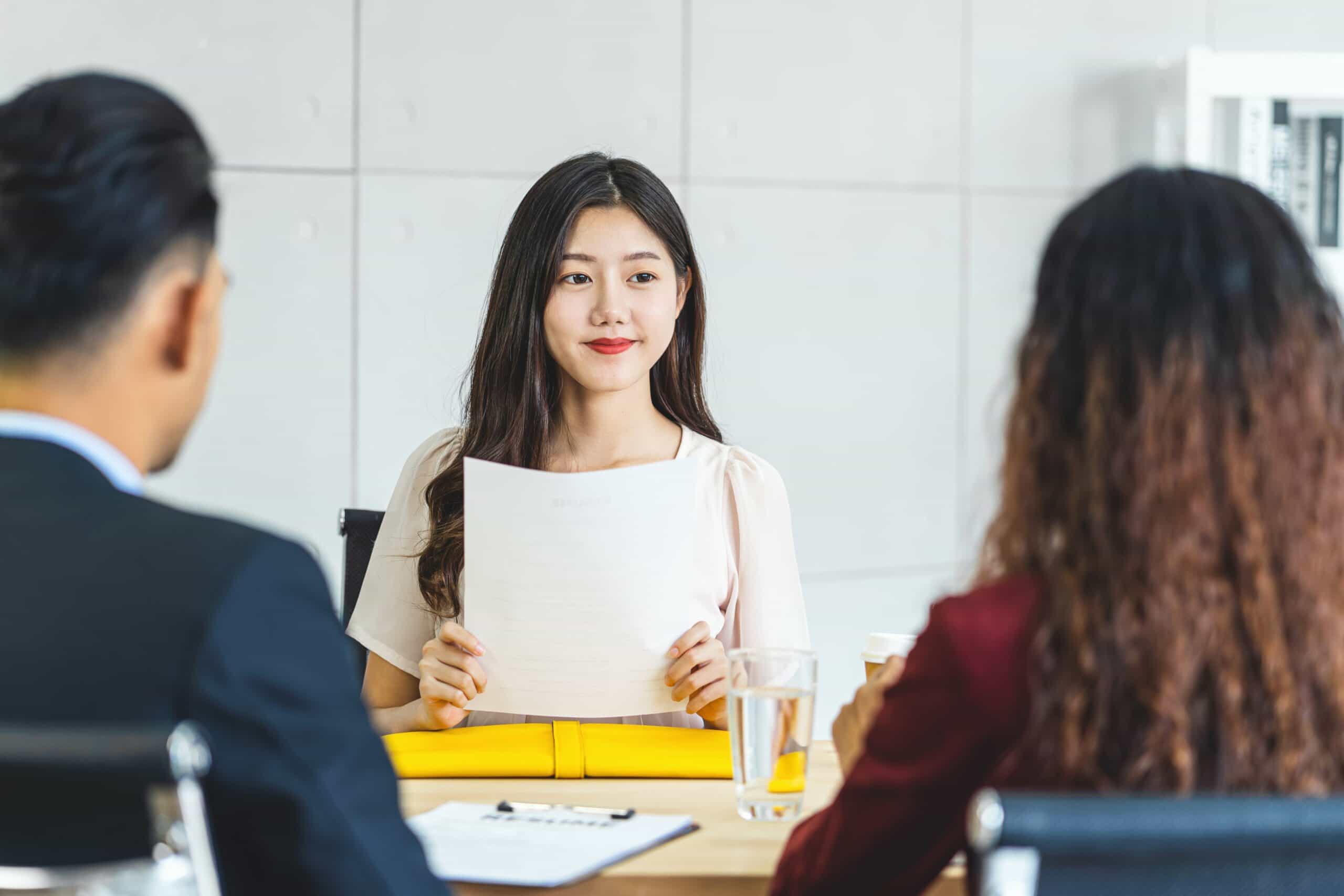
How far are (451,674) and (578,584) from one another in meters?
0.19

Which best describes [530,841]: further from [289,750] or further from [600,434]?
[600,434]

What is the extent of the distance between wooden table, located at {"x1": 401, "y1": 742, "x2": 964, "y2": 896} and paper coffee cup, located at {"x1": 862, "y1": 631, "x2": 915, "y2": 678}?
0.18 meters

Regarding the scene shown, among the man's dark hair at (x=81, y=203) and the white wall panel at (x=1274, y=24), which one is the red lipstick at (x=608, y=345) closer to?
the man's dark hair at (x=81, y=203)

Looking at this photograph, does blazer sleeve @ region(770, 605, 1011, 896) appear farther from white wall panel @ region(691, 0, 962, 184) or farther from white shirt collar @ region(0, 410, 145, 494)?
white wall panel @ region(691, 0, 962, 184)

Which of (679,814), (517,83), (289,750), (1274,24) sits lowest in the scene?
(679,814)

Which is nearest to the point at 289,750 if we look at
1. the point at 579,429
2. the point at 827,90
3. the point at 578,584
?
the point at 578,584

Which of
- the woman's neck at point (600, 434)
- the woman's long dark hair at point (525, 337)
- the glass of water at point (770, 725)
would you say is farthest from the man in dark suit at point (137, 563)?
the woman's neck at point (600, 434)

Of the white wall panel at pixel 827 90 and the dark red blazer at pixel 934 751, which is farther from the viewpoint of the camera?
the white wall panel at pixel 827 90

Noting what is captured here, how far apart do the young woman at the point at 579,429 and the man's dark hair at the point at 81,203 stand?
1026 mm

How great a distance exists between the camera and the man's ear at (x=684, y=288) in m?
2.11

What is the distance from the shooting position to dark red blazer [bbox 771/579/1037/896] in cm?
93

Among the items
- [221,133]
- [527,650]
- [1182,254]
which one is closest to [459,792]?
[527,650]

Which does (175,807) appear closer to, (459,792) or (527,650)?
(459,792)

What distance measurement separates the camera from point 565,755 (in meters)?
1.54
